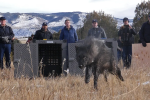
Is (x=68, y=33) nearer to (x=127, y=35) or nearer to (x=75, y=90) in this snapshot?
(x=127, y=35)

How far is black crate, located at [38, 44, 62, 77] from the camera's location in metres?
7.36

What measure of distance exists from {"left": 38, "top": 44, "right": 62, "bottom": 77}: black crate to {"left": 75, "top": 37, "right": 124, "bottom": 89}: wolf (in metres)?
1.87

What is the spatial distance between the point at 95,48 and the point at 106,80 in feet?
3.86

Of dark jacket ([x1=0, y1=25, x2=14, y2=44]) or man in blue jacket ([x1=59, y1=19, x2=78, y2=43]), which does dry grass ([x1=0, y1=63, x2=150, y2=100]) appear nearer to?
dark jacket ([x1=0, y1=25, x2=14, y2=44])

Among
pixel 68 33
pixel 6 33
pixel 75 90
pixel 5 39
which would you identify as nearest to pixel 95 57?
pixel 75 90

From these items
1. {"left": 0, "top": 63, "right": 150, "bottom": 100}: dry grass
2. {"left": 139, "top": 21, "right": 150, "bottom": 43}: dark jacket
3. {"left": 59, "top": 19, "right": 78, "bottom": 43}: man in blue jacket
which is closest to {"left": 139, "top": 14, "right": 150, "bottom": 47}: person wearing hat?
{"left": 139, "top": 21, "right": 150, "bottom": 43}: dark jacket

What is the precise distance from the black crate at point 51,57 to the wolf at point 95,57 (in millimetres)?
1866

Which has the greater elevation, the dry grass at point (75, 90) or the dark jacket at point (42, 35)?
the dark jacket at point (42, 35)

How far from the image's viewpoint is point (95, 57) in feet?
17.2

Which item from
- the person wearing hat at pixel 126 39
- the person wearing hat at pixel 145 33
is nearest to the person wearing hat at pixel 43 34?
the person wearing hat at pixel 126 39

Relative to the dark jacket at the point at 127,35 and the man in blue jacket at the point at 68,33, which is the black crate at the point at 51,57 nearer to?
the man in blue jacket at the point at 68,33

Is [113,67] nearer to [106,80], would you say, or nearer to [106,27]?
[106,80]

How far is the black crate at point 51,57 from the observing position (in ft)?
24.1

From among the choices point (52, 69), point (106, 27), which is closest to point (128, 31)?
point (52, 69)
